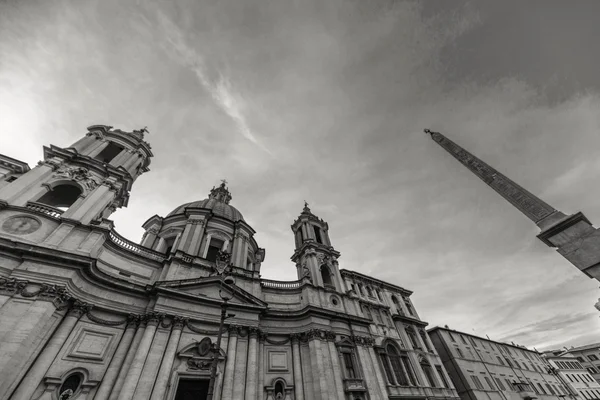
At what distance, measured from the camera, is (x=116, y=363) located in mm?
12805

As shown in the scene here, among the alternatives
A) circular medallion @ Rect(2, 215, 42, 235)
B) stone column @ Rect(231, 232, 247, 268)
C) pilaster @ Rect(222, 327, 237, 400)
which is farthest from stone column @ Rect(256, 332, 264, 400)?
circular medallion @ Rect(2, 215, 42, 235)

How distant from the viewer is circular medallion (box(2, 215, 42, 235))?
1270 centimetres

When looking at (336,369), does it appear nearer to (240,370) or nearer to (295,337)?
(295,337)

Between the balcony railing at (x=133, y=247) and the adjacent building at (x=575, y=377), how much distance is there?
6310 cm

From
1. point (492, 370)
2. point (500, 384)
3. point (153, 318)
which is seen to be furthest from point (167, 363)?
point (492, 370)

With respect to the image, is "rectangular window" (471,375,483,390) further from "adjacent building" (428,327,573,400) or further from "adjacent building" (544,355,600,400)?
"adjacent building" (544,355,600,400)

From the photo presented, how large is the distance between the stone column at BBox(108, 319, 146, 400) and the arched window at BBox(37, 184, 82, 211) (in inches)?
456

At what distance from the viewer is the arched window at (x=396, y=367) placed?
20.5 metres

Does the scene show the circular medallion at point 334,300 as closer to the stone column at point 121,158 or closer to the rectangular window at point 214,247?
the rectangular window at point 214,247

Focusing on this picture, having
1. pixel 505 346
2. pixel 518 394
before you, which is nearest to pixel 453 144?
pixel 518 394

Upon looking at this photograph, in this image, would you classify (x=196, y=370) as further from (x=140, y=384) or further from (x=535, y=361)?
(x=535, y=361)

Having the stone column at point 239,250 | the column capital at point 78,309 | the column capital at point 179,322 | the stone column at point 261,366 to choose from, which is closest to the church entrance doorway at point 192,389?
the column capital at point 179,322

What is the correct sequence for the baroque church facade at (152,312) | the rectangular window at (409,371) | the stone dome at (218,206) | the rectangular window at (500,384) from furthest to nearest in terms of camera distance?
the rectangular window at (500,384), the stone dome at (218,206), the rectangular window at (409,371), the baroque church facade at (152,312)

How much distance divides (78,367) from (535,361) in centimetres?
6344
